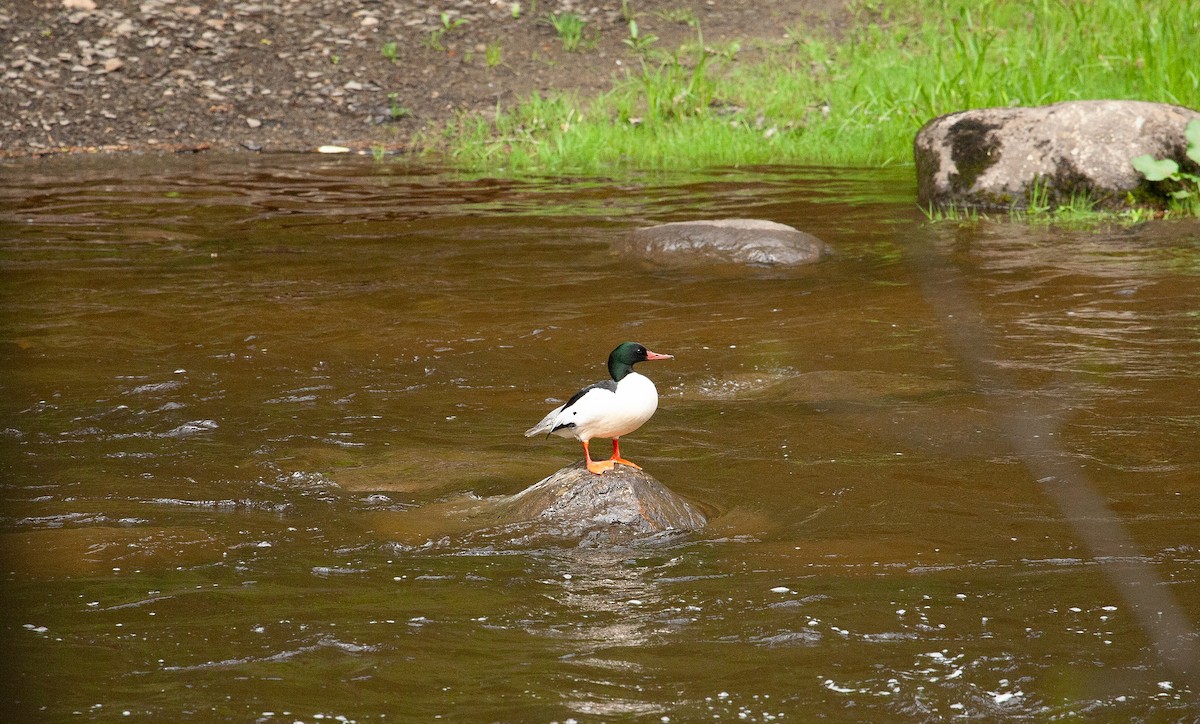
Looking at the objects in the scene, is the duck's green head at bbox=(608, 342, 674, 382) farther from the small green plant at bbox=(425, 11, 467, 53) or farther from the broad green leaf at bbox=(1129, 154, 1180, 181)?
the small green plant at bbox=(425, 11, 467, 53)

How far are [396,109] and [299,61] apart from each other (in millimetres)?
1862

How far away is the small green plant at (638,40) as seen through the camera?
16.9m

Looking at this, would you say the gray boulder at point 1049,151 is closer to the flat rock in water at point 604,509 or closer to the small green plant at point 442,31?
the flat rock in water at point 604,509

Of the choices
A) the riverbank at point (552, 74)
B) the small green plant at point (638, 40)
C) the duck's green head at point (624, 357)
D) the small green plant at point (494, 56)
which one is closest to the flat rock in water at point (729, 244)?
the riverbank at point (552, 74)

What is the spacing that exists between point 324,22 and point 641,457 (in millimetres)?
13804

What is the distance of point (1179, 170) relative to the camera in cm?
1059

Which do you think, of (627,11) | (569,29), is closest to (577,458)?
(569,29)

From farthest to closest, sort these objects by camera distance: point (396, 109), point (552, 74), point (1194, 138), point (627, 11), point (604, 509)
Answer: point (627, 11) < point (552, 74) < point (396, 109) < point (1194, 138) < point (604, 509)

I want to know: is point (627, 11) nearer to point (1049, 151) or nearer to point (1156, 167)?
point (1049, 151)

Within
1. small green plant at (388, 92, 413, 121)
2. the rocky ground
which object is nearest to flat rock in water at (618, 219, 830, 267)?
the rocky ground

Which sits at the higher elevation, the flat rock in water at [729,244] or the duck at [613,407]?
the flat rock in water at [729,244]

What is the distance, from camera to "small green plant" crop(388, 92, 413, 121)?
1622 centimetres

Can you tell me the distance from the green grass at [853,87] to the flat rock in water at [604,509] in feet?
29.2

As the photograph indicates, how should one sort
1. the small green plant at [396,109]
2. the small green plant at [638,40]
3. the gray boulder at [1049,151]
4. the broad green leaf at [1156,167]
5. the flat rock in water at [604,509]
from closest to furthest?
the flat rock in water at [604,509]
the broad green leaf at [1156,167]
the gray boulder at [1049,151]
the small green plant at [396,109]
the small green plant at [638,40]
